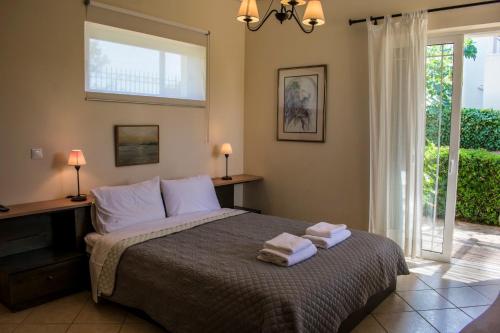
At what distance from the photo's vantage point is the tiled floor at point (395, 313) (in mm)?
2877

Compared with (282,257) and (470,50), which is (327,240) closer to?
(282,257)

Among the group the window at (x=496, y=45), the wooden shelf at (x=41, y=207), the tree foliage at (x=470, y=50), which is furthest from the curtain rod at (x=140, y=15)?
the window at (x=496, y=45)

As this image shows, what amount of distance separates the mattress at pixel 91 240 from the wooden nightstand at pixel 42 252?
6 centimetres

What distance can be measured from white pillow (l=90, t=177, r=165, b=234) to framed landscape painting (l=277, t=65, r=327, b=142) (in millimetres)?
1809

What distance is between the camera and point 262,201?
538 cm

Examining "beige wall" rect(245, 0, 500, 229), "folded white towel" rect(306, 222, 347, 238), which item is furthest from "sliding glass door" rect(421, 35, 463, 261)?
"folded white towel" rect(306, 222, 347, 238)

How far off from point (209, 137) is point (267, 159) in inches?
32.2

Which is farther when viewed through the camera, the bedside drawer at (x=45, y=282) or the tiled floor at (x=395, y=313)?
the bedside drawer at (x=45, y=282)

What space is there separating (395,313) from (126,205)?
2394 mm

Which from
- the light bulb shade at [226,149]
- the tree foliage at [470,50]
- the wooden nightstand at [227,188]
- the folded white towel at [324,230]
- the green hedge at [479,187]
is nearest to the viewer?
the folded white towel at [324,230]

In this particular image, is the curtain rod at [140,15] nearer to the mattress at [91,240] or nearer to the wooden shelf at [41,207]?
the wooden shelf at [41,207]

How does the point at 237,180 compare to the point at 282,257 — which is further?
the point at 237,180

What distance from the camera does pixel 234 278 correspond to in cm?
246

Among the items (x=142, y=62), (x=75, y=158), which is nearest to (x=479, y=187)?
(x=142, y=62)
